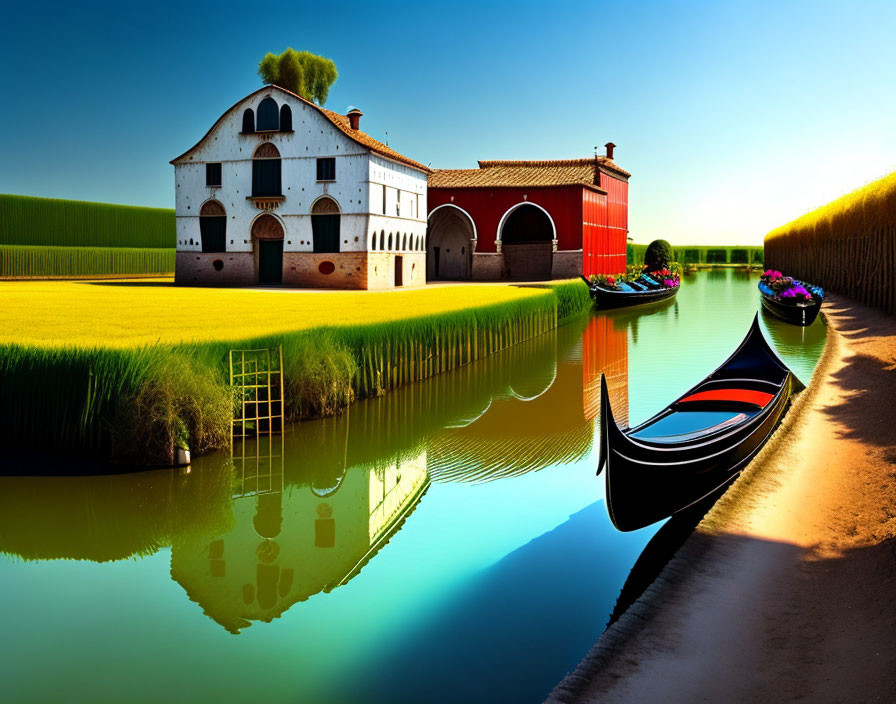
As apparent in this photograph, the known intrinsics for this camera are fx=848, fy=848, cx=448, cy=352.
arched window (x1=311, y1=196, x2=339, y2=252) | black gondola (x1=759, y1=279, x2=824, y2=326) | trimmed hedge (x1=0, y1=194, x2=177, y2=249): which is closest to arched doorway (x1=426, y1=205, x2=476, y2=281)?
arched window (x1=311, y1=196, x2=339, y2=252)

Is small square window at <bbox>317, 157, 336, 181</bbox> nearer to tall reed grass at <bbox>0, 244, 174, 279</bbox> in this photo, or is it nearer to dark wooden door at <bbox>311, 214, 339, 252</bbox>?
dark wooden door at <bbox>311, 214, 339, 252</bbox>

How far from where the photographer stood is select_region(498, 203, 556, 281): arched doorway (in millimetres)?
47312

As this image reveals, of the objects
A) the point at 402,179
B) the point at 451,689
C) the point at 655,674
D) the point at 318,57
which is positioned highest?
the point at 318,57

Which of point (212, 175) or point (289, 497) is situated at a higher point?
point (212, 175)

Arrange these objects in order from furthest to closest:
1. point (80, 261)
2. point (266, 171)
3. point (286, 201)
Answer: point (80, 261)
point (266, 171)
point (286, 201)

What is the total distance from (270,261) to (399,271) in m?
6.03

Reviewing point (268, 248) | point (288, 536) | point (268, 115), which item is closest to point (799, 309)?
point (268, 248)

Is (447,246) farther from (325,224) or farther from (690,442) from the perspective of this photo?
(690,442)

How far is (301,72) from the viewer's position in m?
56.6

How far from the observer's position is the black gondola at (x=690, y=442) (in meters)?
6.56

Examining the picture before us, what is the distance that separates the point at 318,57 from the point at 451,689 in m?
58.2

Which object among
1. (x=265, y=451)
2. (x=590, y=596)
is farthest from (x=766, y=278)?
(x=590, y=596)

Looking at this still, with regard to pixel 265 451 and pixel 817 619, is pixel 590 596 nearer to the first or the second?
pixel 817 619

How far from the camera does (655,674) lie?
187 inches
